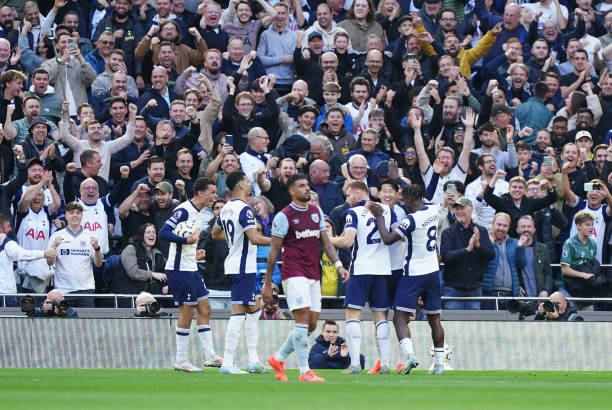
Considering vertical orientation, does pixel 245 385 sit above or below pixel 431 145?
below

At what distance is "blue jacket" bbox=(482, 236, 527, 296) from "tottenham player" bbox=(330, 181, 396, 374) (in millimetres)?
4208

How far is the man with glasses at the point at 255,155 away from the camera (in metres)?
21.0

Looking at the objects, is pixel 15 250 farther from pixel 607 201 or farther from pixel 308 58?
pixel 607 201

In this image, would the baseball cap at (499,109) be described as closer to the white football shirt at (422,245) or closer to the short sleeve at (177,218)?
the white football shirt at (422,245)

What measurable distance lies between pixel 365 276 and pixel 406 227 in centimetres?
81

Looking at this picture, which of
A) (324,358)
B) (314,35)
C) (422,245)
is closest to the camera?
(422,245)

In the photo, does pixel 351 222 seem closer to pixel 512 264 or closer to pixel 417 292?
pixel 417 292

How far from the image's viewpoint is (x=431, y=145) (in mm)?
22641

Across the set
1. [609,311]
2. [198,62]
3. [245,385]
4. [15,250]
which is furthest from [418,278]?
[198,62]

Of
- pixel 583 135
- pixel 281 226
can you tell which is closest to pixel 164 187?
pixel 281 226

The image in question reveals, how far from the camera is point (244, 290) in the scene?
1529 cm

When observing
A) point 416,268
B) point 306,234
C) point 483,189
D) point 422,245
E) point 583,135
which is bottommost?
point 416,268

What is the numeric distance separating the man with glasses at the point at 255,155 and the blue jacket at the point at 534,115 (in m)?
5.49

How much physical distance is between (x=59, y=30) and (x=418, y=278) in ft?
35.1
